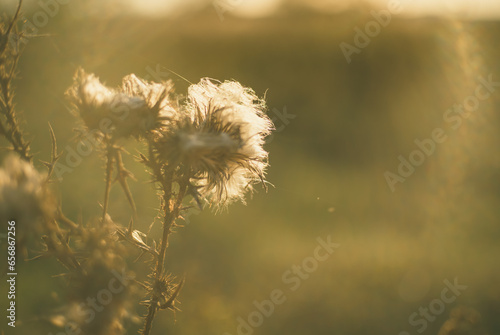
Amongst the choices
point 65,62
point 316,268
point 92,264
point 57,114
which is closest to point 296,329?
point 316,268

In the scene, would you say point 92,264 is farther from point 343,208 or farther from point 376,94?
point 376,94

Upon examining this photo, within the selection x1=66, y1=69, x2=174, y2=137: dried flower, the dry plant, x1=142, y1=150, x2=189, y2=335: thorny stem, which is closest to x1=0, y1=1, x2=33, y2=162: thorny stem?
the dry plant

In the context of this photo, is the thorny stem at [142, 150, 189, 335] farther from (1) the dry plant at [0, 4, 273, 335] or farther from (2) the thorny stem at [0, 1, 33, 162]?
(2) the thorny stem at [0, 1, 33, 162]

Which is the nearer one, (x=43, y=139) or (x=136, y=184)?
(x=136, y=184)

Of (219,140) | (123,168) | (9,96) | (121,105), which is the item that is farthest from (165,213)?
(9,96)

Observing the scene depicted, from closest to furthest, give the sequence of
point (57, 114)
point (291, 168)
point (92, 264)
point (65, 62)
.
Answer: point (92, 264), point (57, 114), point (65, 62), point (291, 168)

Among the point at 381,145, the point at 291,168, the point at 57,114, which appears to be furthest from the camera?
the point at 381,145

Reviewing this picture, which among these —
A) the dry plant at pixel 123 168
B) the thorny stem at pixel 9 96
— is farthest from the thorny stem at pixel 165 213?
the thorny stem at pixel 9 96

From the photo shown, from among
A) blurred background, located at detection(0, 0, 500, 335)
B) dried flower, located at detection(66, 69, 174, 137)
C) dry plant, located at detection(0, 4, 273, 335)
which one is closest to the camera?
dry plant, located at detection(0, 4, 273, 335)
